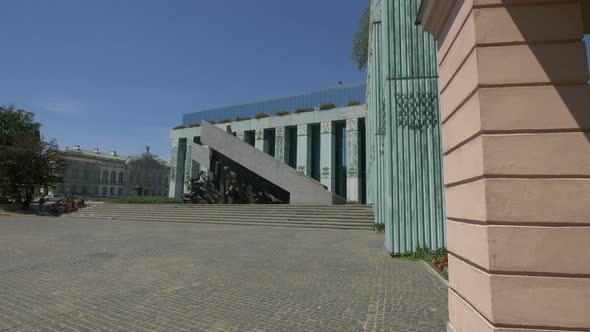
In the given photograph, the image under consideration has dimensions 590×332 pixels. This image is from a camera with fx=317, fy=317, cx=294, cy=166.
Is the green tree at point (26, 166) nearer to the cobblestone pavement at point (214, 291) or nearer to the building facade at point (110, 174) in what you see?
the cobblestone pavement at point (214, 291)

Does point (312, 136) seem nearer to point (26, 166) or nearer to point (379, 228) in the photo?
point (379, 228)

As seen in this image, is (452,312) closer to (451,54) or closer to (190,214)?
(451,54)

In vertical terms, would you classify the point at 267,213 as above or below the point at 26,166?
below

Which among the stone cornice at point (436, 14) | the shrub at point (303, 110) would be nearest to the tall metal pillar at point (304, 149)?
the shrub at point (303, 110)

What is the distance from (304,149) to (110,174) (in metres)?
69.2

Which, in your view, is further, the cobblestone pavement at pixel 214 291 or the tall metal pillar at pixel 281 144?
the tall metal pillar at pixel 281 144

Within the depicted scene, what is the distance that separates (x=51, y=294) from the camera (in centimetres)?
477

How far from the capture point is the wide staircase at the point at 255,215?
657 inches

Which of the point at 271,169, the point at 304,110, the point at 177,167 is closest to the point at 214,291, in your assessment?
the point at 271,169

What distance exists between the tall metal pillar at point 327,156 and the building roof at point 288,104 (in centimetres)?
439

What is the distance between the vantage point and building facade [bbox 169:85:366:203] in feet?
109

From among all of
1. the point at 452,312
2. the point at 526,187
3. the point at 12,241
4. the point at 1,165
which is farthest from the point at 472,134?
the point at 1,165

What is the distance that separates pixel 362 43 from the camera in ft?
86.5

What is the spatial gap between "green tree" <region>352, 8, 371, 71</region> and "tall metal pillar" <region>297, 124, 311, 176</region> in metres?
10.2
